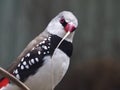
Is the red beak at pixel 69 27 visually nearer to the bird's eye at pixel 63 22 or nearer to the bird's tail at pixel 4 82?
the bird's eye at pixel 63 22

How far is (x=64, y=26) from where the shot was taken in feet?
5.55

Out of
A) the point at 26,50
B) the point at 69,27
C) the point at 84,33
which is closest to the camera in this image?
the point at 69,27

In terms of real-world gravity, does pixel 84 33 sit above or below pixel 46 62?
below

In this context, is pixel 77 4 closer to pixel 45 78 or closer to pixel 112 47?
pixel 112 47

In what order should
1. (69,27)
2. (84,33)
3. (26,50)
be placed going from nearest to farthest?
(69,27) < (26,50) < (84,33)

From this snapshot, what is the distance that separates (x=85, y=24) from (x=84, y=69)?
22cm

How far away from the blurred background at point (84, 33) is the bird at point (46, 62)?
1169mm

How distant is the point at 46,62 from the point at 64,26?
0.11 meters

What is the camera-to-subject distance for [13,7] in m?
3.05

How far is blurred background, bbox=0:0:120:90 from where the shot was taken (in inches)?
117

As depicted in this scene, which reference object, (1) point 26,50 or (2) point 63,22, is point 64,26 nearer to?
(2) point 63,22

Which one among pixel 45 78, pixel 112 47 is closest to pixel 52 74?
pixel 45 78

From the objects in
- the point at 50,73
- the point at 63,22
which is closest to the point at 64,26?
the point at 63,22

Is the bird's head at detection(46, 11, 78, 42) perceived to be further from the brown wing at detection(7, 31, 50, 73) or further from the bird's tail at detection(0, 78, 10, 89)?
the bird's tail at detection(0, 78, 10, 89)
